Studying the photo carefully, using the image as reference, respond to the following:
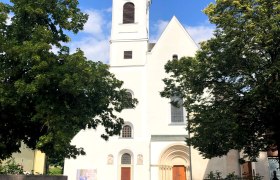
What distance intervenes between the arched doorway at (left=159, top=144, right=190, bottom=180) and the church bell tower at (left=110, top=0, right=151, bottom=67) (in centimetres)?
1009

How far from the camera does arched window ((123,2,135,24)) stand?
3800 centimetres

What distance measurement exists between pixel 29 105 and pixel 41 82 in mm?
2408

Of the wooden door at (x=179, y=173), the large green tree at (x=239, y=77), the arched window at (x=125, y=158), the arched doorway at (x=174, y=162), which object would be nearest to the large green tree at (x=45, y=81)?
the large green tree at (x=239, y=77)

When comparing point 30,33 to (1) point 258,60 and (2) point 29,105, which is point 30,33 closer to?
(2) point 29,105

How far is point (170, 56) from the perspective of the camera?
35.1 m

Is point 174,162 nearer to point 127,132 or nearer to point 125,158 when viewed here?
point 125,158

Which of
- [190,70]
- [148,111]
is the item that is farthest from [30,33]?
[148,111]

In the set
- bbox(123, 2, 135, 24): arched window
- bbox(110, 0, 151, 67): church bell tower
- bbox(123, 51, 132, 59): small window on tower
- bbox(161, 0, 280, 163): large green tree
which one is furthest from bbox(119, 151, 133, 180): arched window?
bbox(161, 0, 280, 163): large green tree

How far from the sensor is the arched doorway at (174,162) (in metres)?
31.4

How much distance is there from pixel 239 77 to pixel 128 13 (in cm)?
2570

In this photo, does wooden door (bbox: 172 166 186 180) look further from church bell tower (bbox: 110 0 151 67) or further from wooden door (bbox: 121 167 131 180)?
church bell tower (bbox: 110 0 151 67)

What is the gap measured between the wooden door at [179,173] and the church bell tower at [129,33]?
11718mm

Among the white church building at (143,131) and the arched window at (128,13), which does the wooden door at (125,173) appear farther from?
the arched window at (128,13)

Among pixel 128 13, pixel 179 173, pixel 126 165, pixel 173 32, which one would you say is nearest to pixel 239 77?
pixel 179 173
